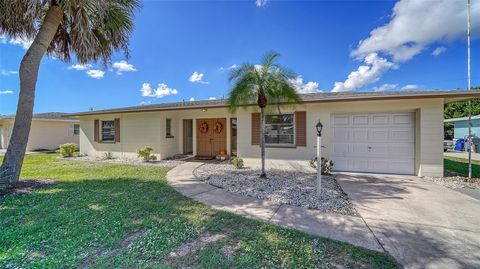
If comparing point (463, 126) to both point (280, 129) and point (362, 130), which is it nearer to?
point (362, 130)

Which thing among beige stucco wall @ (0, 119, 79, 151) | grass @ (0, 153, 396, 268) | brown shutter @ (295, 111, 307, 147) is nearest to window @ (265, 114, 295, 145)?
brown shutter @ (295, 111, 307, 147)

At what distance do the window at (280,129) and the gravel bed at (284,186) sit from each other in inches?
51.3

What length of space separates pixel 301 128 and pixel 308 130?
0.29 metres

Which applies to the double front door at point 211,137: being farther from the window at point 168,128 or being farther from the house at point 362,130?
the house at point 362,130

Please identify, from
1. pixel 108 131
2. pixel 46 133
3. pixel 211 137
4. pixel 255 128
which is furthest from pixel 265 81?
pixel 46 133

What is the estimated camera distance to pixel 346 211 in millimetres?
4203

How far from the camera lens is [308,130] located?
8.15 metres

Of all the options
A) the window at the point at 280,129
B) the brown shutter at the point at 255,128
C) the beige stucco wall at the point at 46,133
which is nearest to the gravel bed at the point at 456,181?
the window at the point at 280,129

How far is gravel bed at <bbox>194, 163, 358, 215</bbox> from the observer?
4609mm

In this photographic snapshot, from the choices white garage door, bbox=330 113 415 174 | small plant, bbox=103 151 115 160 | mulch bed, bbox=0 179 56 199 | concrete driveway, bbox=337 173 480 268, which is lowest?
concrete driveway, bbox=337 173 480 268

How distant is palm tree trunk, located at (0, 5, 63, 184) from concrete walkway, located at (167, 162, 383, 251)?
4.56 metres

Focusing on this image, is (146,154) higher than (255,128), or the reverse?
(255,128)

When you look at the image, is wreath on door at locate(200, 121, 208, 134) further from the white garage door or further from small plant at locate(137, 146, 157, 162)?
the white garage door

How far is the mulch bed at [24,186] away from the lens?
5.20 metres
